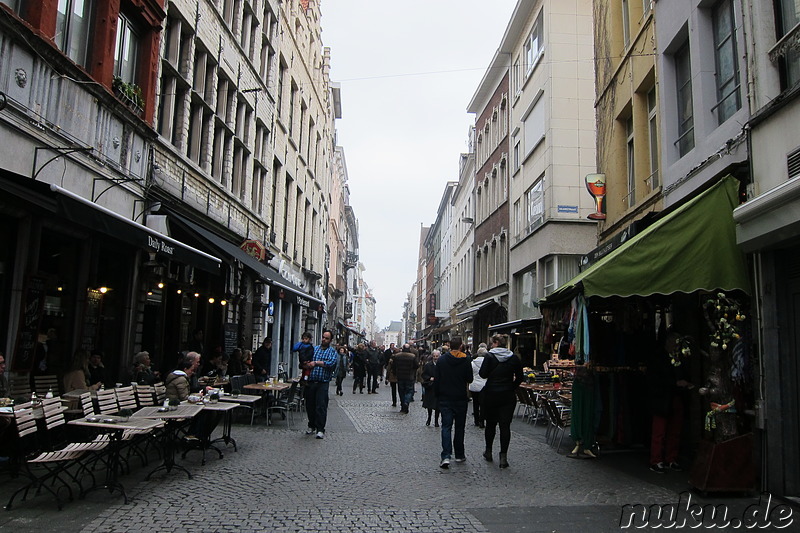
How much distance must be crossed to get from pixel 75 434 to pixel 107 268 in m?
3.96

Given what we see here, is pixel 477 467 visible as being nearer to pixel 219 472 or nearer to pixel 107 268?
pixel 219 472

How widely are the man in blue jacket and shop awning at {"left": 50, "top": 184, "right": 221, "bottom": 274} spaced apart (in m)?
4.38

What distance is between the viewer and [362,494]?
6.51 meters

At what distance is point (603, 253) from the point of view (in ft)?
35.8

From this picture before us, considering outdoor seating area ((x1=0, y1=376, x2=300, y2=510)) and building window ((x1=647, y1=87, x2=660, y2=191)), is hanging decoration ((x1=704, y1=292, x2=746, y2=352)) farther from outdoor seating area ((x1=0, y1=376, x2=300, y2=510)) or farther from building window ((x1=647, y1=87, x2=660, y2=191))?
outdoor seating area ((x1=0, y1=376, x2=300, y2=510))

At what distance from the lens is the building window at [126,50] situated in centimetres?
1106

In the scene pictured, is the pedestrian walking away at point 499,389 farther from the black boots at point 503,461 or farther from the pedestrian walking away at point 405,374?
the pedestrian walking away at point 405,374

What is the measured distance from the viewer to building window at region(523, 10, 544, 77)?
75.2 ft

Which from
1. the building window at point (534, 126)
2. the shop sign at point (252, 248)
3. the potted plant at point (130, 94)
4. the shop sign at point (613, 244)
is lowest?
the shop sign at point (613, 244)

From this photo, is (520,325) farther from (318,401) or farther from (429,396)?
(318,401)

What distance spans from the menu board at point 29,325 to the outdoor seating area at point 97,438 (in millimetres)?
433

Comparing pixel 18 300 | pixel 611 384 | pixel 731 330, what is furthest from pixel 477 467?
pixel 18 300

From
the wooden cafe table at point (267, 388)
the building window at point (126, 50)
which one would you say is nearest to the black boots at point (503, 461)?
the wooden cafe table at point (267, 388)

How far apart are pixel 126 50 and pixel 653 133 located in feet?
33.3
